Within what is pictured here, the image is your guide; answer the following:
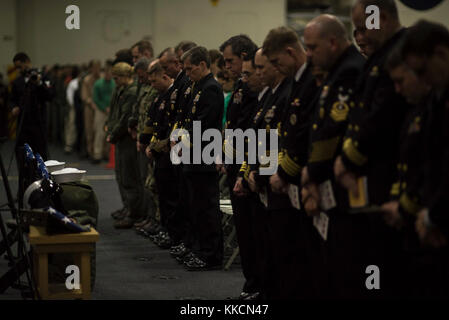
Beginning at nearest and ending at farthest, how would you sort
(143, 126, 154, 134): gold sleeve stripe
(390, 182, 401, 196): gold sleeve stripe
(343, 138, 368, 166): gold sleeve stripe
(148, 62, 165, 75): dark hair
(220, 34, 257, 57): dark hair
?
(390, 182, 401, 196): gold sleeve stripe < (343, 138, 368, 166): gold sleeve stripe < (220, 34, 257, 57): dark hair < (148, 62, 165, 75): dark hair < (143, 126, 154, 134): gold sleeve stripe

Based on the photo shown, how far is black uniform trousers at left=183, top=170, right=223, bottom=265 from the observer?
6.05m

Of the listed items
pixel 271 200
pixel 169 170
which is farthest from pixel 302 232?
pixel 169 170

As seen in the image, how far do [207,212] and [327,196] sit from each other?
2512 mm

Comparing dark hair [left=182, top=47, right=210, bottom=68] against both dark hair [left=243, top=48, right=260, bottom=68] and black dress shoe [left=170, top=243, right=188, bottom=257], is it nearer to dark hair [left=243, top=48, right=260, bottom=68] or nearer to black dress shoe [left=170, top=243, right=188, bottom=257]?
dark hair [left=243, top=48, right=260, bottom=68]

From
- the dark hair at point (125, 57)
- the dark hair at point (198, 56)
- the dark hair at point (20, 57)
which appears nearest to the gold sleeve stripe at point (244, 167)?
the dark hair at point (198, 56)

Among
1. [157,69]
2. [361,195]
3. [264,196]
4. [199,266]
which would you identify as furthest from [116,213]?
[361,195]

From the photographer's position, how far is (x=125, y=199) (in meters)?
8.39

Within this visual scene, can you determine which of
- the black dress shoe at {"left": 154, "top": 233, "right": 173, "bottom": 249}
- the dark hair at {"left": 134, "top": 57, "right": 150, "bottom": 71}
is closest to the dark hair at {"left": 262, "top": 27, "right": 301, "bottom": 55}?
the black dress shoe at {"left": 154, "top": 233, "right": 173, "bottom": 249}

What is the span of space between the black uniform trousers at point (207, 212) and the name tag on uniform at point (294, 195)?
197 cm

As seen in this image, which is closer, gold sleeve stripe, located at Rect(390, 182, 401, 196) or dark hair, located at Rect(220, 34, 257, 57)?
gold sleeve stripe, located at Rect(390, 182, 401, 196)

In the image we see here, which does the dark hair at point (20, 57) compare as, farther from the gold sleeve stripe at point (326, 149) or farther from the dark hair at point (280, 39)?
the gold sleeve stripe at point (326, 149)

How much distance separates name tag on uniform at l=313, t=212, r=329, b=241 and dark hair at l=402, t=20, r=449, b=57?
992mm
